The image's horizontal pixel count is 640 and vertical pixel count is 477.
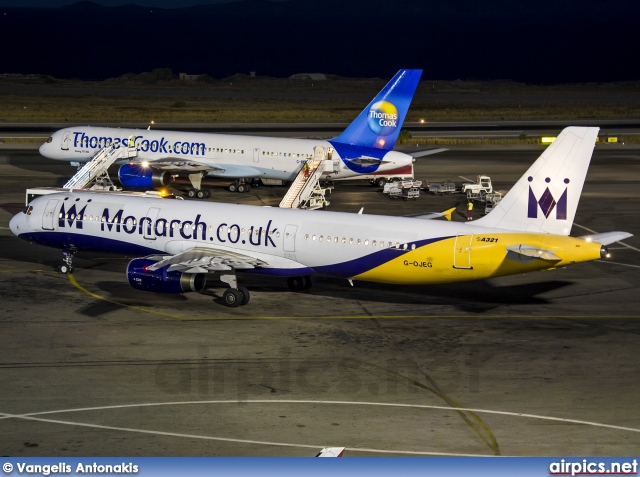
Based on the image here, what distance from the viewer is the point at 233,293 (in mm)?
44812

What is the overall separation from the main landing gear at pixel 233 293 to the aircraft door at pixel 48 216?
10.5m

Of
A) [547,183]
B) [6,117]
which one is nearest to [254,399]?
[547,183]

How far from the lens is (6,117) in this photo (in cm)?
13788

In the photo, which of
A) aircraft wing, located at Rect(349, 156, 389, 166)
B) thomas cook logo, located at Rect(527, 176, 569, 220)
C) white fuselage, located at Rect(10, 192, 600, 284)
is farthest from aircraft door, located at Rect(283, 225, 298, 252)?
aircraft wing, located at Rect(349, 156, 389, 166)

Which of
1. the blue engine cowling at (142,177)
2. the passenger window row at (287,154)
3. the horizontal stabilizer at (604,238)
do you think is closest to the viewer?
the horizontal stabilizer at (604,238)

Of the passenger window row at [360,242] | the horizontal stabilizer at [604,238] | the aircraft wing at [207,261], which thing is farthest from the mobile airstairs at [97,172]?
the horizontal stabilizer at [604,238]

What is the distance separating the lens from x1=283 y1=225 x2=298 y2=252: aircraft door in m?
45.3

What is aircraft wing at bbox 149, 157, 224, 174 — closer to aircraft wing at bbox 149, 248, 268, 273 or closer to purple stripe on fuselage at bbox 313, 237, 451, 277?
aircraft wing at bbox 149, 248, 268, 273

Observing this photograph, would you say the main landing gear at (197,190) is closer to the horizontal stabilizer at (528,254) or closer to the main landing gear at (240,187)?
the main landing gear at (240,187)

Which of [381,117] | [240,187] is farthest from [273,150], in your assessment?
[381,117]

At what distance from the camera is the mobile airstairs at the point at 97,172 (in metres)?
69.6

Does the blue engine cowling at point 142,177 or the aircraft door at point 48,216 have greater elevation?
the blue engine cowling at point 142,177

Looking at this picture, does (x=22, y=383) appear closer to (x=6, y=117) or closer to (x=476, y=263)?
(x=476, y=263)

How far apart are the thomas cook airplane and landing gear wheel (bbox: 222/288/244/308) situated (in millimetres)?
52
